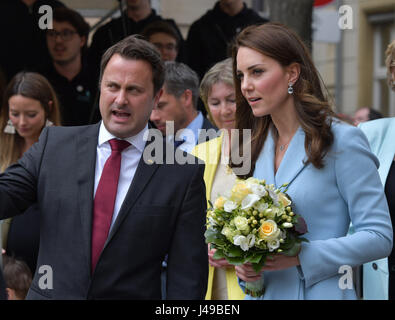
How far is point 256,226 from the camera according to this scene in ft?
9.86

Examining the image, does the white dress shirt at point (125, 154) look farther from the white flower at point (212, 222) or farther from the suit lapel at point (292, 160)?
the suit lapel at point (292, 160)

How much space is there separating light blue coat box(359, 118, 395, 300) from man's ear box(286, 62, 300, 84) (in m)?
1.19

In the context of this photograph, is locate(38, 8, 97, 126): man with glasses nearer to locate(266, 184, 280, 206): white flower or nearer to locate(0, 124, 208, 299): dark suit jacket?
locate(0, 124, 208, 299): dark suit jacket

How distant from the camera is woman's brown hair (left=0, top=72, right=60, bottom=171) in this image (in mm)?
4922

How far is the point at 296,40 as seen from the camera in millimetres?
3324

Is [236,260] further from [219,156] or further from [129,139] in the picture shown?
[219,156]

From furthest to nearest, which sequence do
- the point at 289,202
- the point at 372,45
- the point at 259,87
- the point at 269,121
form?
the point at 372,45 < the point at 269,121 < the point at 259,87 < the point at 289,202

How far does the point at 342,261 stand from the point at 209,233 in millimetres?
568

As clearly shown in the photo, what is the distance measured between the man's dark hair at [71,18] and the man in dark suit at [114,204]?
8.86 ft

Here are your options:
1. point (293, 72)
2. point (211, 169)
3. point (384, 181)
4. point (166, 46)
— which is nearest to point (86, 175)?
point (293, 72)

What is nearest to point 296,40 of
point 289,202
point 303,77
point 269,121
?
point 303,77

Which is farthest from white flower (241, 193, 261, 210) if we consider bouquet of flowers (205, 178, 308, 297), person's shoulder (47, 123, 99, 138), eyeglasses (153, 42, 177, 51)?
eyeglasses (153, 42, 177, 51)

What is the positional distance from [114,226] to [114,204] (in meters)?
0.12

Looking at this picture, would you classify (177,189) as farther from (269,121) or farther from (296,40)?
(296,40)
